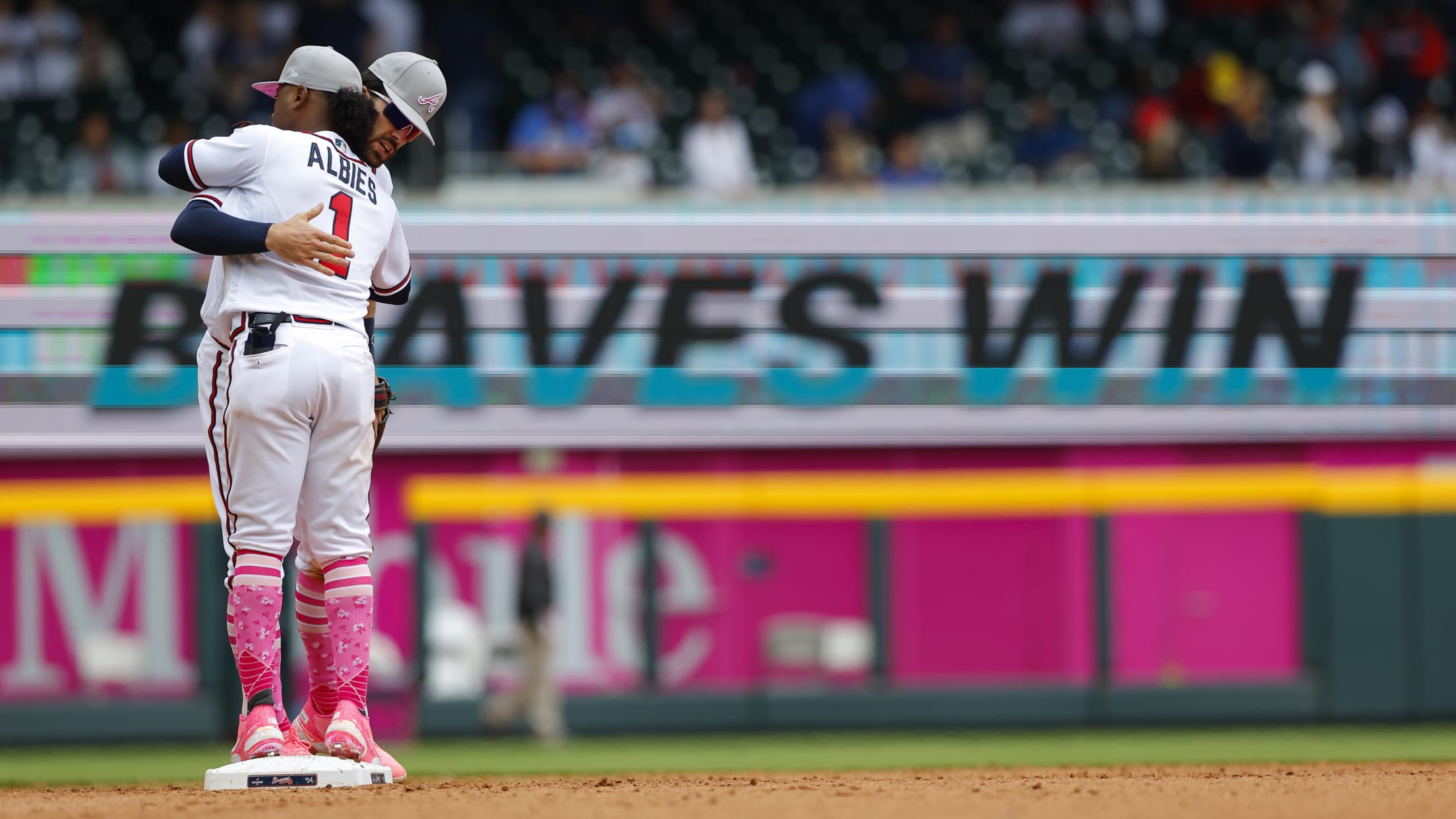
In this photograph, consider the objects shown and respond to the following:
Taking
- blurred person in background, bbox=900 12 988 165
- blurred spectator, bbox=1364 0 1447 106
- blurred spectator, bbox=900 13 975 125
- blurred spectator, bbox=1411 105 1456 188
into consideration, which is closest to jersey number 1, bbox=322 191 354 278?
blurred person in background, bbox=900 12 988 165

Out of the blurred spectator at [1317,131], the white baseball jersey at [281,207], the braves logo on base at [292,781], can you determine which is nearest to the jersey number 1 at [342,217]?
the white baseball jersey at [281,207]

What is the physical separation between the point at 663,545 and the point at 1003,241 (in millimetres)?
2922

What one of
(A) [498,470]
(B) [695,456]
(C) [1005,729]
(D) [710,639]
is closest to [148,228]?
(A) [498,470]

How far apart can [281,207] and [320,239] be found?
0.20m

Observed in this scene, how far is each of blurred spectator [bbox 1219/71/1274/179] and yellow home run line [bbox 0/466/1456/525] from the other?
6.29 ft

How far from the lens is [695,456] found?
11.5 metres

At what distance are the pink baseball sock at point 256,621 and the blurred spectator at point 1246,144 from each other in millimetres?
8414

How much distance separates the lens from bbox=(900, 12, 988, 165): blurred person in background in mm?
12180

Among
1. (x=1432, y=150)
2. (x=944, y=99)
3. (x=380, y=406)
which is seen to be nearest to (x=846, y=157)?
(x=944, y=99)

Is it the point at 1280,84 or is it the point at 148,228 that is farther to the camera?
the point at 1280,84

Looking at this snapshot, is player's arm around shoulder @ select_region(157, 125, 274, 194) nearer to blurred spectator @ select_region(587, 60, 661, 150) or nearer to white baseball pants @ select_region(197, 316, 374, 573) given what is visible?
white baseball pants @ select_region(197, 316, 374, 573)

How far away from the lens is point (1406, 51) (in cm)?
1303

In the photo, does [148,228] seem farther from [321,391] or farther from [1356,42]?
[1356,42]

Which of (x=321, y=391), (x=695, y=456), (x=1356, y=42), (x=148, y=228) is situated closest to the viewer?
(x=321, y=391)
